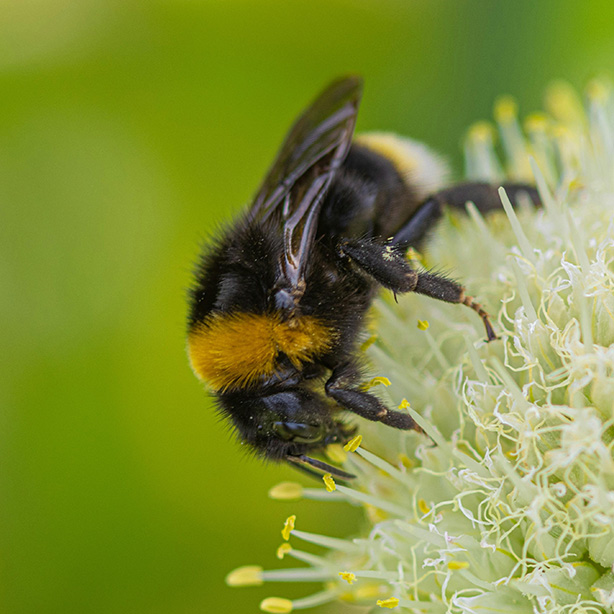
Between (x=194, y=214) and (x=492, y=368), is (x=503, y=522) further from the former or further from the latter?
(x=194, y=214)

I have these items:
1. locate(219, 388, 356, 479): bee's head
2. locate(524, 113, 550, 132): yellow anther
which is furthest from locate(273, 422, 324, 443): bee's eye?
locate(524, 113, 550, 132): yellow anther

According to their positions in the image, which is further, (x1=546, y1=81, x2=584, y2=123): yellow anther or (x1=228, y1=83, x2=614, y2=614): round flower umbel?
(x1=546, y1=81, x2=584, y2=123): yellow anther

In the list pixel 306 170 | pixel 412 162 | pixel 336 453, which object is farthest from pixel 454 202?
pixel 336 453

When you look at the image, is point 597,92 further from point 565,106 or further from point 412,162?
point 412,162

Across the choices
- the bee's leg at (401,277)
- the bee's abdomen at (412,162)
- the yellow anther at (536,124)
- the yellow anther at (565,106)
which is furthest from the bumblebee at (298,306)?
the yellow anther at (565,106)

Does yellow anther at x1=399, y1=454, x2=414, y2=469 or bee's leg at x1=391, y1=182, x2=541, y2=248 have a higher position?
bee's leg at x1=391, y1=182, x2=541, y2=248

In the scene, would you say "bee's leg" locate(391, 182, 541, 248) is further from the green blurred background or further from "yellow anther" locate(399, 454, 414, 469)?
the green blurred background

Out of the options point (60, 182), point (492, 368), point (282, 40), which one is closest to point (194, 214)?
point (60, 182)

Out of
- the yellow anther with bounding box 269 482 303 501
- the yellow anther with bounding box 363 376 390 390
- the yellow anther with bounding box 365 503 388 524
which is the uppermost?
the yellow anther with bounding box 363 376 390 390

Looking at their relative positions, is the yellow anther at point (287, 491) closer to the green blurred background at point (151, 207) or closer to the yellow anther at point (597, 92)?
the green blurred background at point (151, 207)
